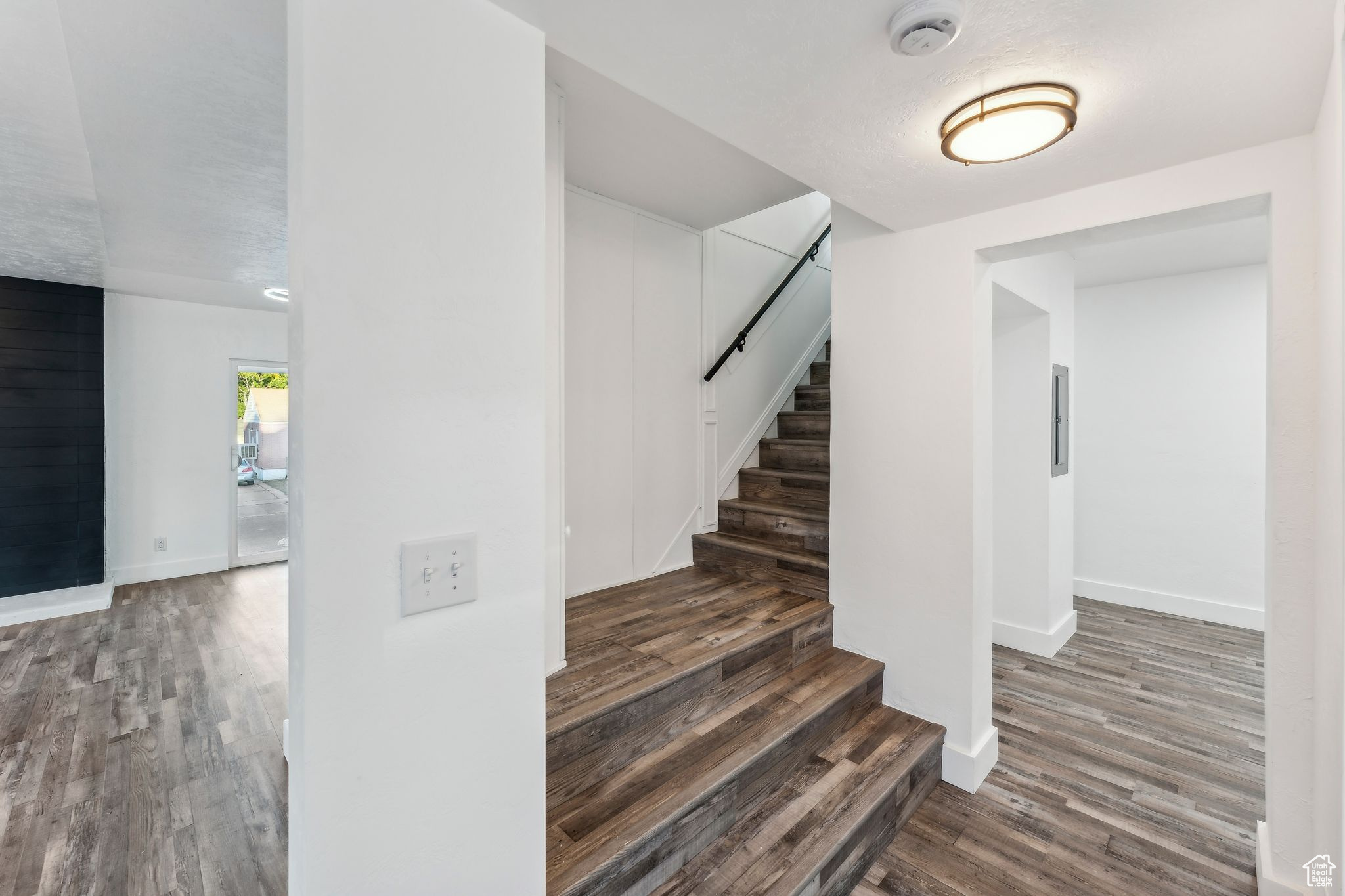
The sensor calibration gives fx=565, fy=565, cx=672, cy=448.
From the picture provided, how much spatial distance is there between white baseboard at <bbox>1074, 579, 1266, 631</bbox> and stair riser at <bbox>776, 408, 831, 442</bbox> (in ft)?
9.08

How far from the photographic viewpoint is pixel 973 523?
87.7 inches

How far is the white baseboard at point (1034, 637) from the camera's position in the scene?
351 centimetres

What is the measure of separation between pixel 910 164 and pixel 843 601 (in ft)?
6.06

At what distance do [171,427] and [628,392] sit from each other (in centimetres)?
452

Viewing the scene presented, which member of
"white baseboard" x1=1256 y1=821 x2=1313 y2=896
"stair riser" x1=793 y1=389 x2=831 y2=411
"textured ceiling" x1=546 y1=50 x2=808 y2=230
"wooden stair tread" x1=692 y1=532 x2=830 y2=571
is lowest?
"white baseboard" x1=1256 y1=821 x2=1313 y2=896

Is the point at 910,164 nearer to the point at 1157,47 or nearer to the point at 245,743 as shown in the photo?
the point at 1157,47

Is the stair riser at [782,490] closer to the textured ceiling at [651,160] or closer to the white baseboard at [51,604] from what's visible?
the textured ceiling at [651,160]

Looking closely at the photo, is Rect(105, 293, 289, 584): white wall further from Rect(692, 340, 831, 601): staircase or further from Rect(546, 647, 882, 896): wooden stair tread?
Rect(546, 647, 882, 896): wooden stair tread

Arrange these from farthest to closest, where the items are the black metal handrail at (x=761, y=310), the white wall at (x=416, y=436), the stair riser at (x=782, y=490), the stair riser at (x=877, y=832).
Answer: the black metal handrail at (x=761, y=310)
the stair riser at (x=782, y=490)
the stair riser at (x=877, y=832)
the white wall at (x=416, y=436)

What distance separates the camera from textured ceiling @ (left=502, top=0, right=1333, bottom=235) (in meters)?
1.13

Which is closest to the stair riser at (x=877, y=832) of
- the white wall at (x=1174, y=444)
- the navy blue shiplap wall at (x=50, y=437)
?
the white wall at (x=1174, y=444)

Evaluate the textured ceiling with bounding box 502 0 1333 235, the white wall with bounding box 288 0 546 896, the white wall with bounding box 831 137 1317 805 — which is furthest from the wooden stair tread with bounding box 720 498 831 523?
the white wall with bounding box 288 0 546 896

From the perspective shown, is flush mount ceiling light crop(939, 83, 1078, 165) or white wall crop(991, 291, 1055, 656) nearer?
flush mount ceiling light crop(939, 83, 1078, 165)

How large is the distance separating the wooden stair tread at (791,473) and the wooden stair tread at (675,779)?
4.05ft
